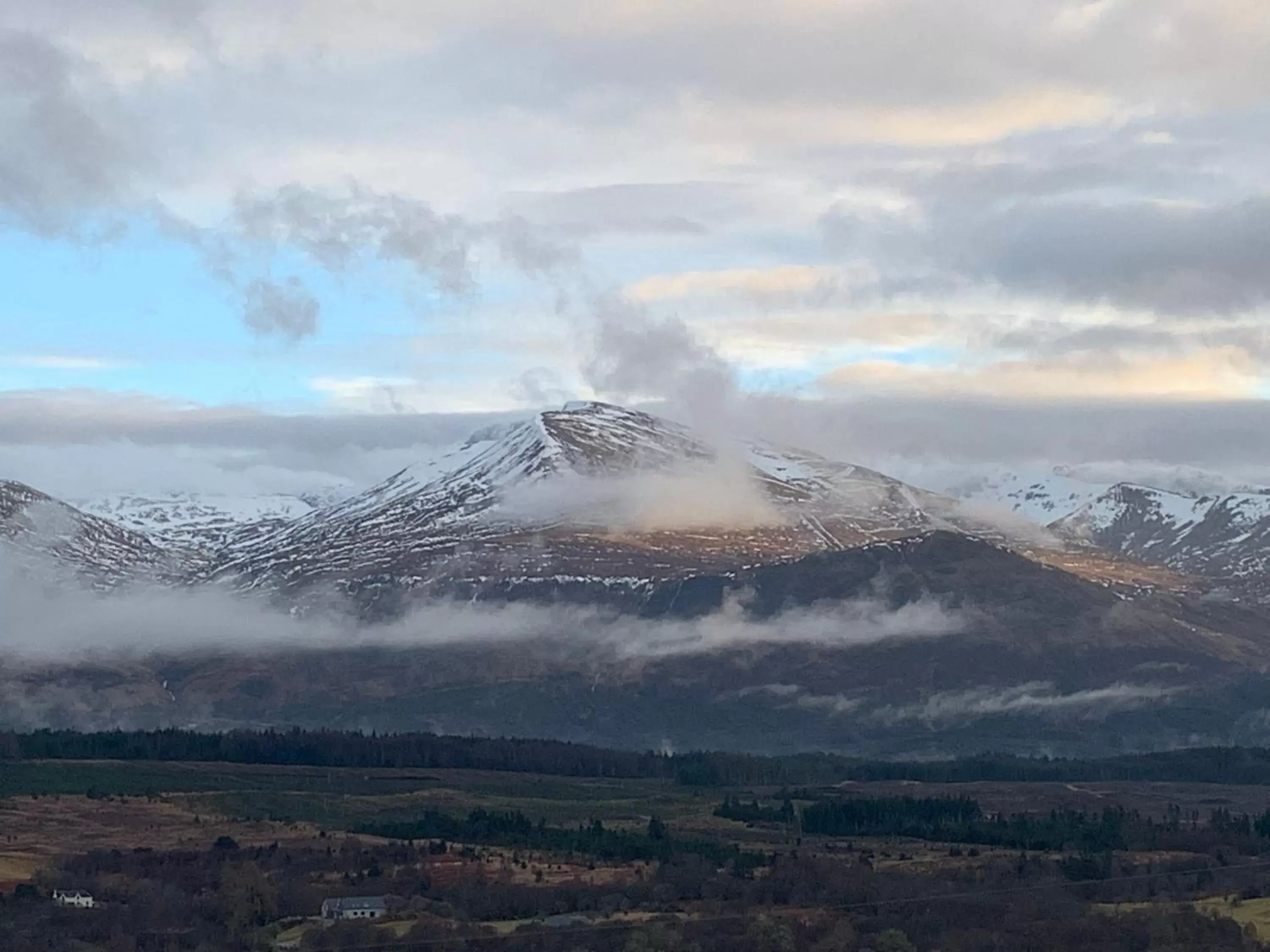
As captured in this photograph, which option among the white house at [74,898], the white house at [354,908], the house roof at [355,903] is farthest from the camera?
the white house at [74,898]

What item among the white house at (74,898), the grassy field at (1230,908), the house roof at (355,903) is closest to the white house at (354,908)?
the house roof at (355,903)

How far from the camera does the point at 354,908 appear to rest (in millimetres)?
151125

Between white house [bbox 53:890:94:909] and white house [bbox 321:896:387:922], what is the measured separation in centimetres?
1696

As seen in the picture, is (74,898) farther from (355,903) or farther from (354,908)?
(354,908)

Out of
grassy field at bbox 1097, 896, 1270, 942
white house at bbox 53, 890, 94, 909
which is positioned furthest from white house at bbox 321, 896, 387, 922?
grassy field at bbox 1097, 896, 1270, 942

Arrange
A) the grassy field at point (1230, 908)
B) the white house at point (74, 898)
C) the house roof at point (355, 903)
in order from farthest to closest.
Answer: the white house at point (74, 898) → the house roof at point (355, 903) → the grassy field at point (1230, 908)

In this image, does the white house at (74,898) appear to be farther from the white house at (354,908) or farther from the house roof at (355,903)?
the house roof at (355,903)

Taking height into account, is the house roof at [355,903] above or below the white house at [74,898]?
above

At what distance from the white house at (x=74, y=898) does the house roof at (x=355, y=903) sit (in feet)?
56.4

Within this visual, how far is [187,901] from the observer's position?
154875 millimetres

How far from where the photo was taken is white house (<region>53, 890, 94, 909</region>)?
156 m

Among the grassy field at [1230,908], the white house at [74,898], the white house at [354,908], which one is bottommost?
the white house at [74,898]

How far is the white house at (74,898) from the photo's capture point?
156 meters

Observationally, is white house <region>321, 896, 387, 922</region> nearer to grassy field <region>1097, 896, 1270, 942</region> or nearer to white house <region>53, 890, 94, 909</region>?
white house <region>53, 890, 94, 909</region>
